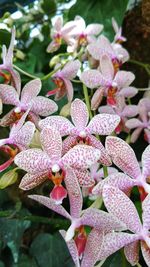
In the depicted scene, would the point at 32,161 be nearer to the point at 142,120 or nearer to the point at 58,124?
the point at 58,124

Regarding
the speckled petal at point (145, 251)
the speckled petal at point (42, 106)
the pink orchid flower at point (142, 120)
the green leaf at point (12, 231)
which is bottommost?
the green leaf at point (12, 231)

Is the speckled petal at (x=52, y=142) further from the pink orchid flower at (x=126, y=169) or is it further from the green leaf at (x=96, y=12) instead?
the green leaf at (x=96, y=12)

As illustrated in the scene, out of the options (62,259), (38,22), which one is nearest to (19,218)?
(62,259)

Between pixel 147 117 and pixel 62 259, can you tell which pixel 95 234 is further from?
pixel 147 117

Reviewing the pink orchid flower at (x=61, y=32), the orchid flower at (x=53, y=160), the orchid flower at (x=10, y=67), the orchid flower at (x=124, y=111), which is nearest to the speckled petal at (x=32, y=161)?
the orchid flower at (x=53, y=160)

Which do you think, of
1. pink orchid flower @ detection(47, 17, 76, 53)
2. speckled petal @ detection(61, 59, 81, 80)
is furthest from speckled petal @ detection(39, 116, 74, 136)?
pink orchid flower @ detection(47, 17, 76, 53)

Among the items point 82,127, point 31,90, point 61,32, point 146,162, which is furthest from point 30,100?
point 61,32

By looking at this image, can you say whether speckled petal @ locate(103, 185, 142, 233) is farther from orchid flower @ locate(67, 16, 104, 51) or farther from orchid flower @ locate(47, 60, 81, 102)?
Result: orchid flower @ locate(67, 16, 104, 51)
